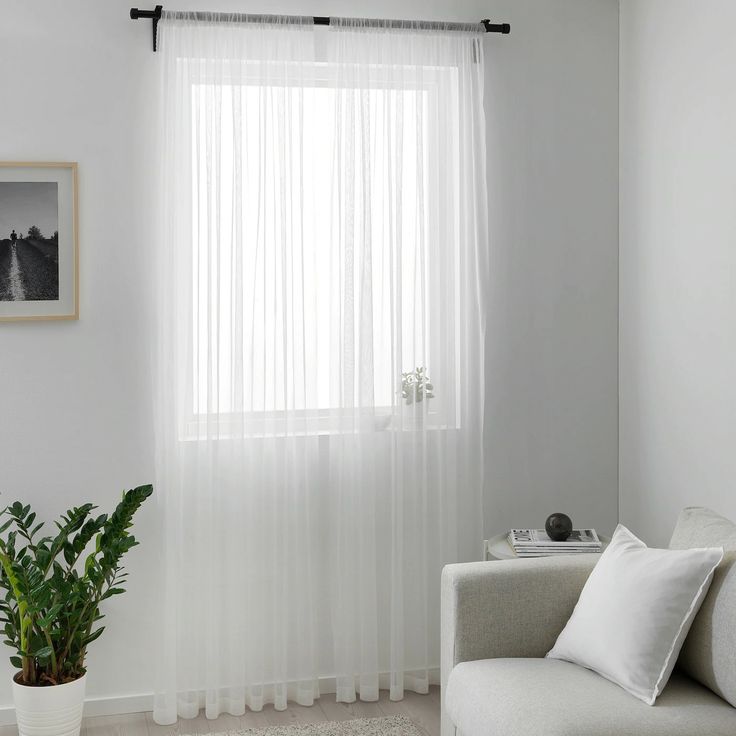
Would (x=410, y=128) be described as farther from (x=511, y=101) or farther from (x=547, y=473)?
(x=547, y=473)

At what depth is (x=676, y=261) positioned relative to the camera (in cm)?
320

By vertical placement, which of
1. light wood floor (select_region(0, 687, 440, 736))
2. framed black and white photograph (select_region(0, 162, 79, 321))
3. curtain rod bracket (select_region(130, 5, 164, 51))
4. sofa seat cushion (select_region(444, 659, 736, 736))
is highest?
curtain rod bracket (select_region(130, 5, 164, 51))

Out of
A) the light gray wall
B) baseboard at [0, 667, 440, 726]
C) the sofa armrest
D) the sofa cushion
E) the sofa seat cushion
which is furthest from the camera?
the light gray wall

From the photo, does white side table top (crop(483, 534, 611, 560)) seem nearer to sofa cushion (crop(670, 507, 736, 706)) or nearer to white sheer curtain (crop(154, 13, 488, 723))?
white sheer curtain (crop(154, 13, 488, 723))

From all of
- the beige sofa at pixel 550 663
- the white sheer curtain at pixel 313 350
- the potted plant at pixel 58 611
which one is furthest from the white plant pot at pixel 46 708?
the beige sofa at pixel 550 663

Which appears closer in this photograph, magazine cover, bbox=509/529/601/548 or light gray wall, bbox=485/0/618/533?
magazine cover, bbox=509/529/601/548

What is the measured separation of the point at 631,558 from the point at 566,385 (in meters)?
1.23

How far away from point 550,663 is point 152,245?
1936 mm

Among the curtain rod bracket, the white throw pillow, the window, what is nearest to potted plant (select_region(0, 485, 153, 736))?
the window

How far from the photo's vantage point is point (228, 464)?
10.6 ft

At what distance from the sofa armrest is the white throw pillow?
0.14 meters

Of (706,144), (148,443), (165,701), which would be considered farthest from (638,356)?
(165,701)

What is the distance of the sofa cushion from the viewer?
7.12ft

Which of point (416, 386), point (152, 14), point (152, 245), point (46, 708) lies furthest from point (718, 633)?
point (152, 14)
